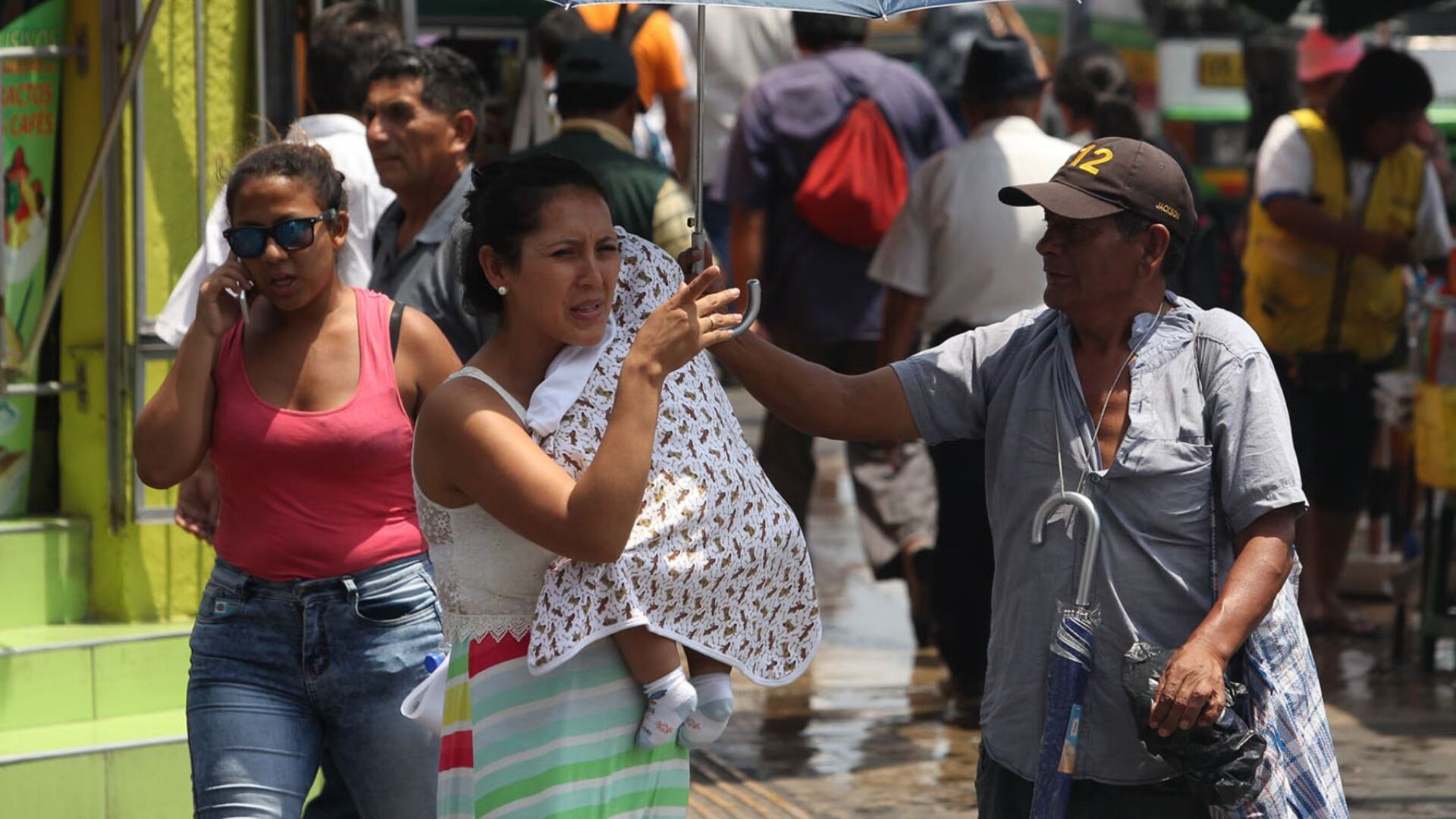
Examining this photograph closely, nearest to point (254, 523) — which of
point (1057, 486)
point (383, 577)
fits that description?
point (383, 577)

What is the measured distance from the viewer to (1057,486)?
358 centimetres

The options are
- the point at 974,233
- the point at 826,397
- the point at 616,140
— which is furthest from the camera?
the point at 974,233

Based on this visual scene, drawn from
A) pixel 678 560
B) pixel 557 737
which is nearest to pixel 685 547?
pixel 678 560

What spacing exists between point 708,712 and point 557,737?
248 mm

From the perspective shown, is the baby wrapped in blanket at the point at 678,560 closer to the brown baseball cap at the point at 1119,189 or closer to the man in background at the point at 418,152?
the brown baseball cap at the point at 1119,189

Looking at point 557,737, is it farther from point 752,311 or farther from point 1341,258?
point 1341,258

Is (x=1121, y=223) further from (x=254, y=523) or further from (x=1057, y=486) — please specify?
(x=254, y=523)

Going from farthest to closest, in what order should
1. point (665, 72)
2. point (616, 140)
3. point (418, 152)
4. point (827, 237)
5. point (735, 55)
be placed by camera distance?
point (735, 55), point (665, 72), point (827, 237), point (616, 140), point (418, 152)

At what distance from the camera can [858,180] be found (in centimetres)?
752

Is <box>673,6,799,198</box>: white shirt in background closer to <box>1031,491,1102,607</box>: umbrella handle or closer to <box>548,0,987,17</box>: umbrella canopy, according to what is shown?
<box>548,0,987,17</box>: umbrella canopy

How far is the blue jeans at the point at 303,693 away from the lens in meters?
3.91

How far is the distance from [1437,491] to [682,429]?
5391 millimetres

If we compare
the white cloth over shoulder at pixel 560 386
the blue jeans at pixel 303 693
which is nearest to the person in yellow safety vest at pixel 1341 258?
the blue jeans at pixel 303 693

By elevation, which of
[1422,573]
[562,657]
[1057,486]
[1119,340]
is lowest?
[1422,573]
